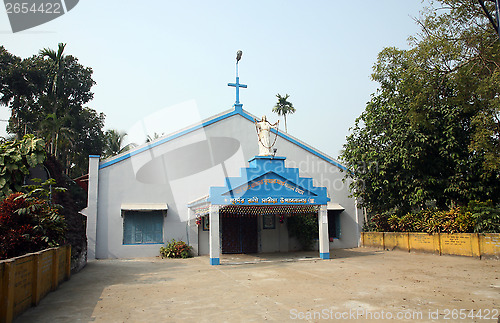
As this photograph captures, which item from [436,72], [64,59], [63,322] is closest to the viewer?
[63,322]

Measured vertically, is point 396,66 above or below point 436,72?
above

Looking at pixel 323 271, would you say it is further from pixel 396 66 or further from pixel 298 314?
pixel 396 66

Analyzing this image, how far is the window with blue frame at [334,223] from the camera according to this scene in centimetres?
1942

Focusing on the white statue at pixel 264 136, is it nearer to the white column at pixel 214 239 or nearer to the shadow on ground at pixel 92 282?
the white column at pixel 214 239

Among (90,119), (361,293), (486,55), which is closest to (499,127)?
(486,55)

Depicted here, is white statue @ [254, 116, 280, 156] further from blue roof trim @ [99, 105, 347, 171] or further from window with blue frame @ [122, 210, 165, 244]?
window with blue frame @ [122, 210, 165, 244]

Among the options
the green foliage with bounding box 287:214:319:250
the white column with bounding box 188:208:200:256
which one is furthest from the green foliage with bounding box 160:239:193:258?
the green foliage with bounding box 287:214:319:250

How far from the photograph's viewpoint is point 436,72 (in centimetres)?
1536

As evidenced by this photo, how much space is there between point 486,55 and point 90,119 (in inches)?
1232

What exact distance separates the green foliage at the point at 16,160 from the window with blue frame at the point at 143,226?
6622 millimetres

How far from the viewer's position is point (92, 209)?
53.2 ft

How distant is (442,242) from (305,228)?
5801 millimetres

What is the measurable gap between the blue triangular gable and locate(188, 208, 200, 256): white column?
4153 millimetres

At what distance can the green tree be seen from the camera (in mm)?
13961
